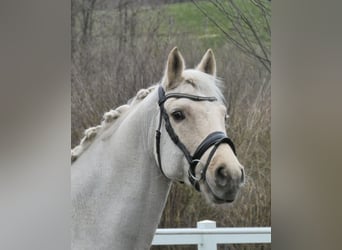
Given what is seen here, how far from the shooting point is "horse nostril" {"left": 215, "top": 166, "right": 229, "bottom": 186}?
178cm

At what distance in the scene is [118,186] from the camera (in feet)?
6.05

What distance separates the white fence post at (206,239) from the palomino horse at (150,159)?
9 cm

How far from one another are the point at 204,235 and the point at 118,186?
0.34 meters

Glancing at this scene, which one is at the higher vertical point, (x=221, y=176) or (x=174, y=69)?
(x=174, y=69)

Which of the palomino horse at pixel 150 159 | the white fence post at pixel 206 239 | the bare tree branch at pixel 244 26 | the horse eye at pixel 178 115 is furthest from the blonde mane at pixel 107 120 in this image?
the white fence post at pixel 206 239

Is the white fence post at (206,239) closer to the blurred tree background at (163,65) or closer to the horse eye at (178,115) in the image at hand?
the blurred tree background at (163,65)

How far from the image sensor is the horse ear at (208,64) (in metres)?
1.83

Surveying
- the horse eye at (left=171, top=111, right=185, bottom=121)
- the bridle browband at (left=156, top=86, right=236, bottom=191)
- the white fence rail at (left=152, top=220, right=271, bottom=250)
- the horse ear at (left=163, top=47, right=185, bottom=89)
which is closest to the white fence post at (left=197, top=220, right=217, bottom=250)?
the white fence rail at (left=152, top=220, right=271, bottom=250)

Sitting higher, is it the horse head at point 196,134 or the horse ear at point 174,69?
the horse ear at point 174,69

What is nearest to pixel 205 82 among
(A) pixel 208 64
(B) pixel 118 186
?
(A) pixel 208 64

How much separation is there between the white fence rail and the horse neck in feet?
0.15

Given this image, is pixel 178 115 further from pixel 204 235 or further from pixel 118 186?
pixel 204 235
